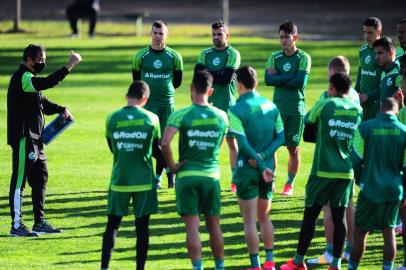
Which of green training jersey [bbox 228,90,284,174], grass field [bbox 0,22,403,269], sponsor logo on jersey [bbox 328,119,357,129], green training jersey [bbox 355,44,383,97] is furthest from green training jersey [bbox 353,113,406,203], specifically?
green training jersey [bbox 355,44,383,97]

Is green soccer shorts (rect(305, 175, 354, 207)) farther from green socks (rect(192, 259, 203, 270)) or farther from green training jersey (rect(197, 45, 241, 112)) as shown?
green training jersey (rect(197, 45, 241, 112))

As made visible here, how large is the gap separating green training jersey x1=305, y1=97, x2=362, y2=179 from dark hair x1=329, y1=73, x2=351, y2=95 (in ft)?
0.31

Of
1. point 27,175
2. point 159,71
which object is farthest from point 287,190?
point 27,175

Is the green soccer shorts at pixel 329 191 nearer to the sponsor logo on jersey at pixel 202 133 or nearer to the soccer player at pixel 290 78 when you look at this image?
the sponsor logo on jersey at pixel 202 133

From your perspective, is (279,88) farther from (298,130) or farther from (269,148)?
(269,148)

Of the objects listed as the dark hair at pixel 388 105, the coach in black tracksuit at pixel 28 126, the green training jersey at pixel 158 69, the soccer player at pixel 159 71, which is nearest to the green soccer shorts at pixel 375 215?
the dark hair at pixel 388 105

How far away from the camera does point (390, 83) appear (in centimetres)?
1280

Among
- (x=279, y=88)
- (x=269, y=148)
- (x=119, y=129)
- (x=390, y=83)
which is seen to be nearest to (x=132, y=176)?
(x=119, y=129)

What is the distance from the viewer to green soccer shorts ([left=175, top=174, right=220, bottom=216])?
10.5m

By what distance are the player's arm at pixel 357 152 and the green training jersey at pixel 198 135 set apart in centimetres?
140

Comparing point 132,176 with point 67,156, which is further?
point 67,156

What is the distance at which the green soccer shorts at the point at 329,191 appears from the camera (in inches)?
430

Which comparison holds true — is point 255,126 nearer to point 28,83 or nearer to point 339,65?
point 339,65

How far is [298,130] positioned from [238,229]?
247cm
